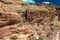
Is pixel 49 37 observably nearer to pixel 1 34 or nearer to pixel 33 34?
pixel 33 34

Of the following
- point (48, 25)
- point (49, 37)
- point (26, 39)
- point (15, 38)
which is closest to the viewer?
point (15, 38)

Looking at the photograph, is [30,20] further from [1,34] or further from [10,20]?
[1,34]

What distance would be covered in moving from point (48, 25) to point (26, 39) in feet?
37.5

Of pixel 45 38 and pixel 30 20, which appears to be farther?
pixel 30 20

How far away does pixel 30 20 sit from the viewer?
123ft

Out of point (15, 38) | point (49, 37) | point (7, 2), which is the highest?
point (7, 2)

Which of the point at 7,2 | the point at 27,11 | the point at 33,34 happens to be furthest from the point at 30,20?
the point at 33,34

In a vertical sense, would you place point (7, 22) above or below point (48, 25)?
above

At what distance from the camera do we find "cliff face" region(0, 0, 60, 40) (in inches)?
1088

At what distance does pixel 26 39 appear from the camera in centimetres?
2786

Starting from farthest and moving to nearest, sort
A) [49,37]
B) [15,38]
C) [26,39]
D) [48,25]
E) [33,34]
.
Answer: [48,25] < [49,37] < [33,34] < [26,39] < [15,38]

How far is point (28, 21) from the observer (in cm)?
3650

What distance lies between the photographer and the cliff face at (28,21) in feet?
90.6

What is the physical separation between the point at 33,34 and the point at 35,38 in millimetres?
1200
